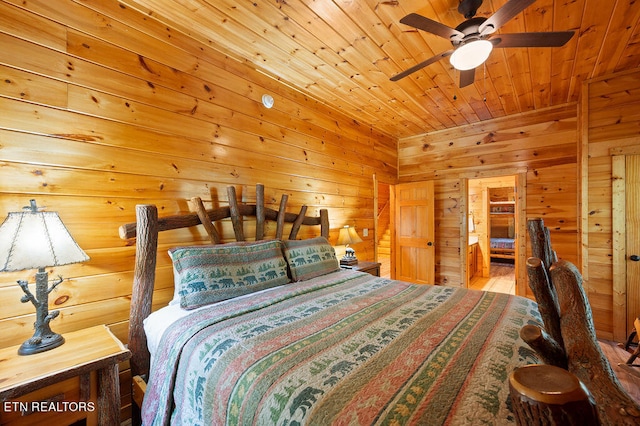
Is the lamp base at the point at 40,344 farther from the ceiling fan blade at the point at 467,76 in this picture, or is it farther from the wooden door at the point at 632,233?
the wooden door at the point at 632,233

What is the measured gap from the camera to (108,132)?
175 centimetres

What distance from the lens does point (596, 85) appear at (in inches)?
114

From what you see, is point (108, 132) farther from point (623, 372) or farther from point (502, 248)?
point (502, 248)

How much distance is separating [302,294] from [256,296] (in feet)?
1.03

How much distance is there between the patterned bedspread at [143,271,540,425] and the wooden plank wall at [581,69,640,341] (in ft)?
6.51

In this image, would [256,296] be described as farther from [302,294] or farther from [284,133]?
[284,133]

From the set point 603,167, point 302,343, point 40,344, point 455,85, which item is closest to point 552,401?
point 302,343

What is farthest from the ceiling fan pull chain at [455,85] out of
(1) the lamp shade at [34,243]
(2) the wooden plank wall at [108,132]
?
(1) the lamp shade at [34,243]

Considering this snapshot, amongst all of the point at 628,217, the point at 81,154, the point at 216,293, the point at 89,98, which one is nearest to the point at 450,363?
the point at 216,293

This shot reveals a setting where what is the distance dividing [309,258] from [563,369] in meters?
2.04

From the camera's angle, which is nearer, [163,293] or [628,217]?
[163,293]

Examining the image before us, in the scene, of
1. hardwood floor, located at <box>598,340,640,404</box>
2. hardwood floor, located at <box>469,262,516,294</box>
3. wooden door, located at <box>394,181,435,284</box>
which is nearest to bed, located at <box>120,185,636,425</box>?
hardwood floor, located at <box>598,340,640,404</box>

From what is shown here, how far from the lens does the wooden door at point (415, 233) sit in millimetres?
4277

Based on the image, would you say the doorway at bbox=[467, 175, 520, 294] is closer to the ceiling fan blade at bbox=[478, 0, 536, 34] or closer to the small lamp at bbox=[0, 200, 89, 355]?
the ceiling fan blade at bbox=[478, 0, 536, 34]
